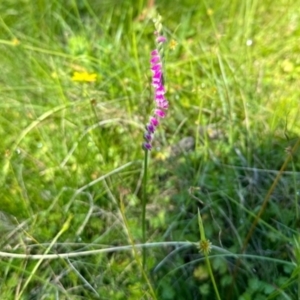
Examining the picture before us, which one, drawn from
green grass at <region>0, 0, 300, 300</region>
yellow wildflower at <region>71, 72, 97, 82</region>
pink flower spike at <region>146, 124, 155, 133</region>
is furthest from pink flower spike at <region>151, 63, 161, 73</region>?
yellow wildflower at <region>71, 72, 97, 82</region>

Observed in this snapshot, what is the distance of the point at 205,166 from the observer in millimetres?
1466

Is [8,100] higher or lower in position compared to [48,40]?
lower

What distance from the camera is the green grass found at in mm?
1206

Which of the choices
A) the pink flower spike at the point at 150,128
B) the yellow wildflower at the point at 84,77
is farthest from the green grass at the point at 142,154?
→ the pink flower spike at the point at 150,128

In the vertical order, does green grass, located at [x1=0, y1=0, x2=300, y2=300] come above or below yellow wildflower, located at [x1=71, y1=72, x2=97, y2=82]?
below

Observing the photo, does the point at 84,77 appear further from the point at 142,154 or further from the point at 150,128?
the point at 150,128

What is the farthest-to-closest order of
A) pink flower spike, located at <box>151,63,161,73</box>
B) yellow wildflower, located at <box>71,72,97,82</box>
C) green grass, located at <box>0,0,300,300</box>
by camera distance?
yellow wildflower, located at <box>71,72,97,82</box>, green grass, located at <box>0,0,300,300</box>, pink flower spike, located at <box>151,63,161,73</box>

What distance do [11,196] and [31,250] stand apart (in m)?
0.16

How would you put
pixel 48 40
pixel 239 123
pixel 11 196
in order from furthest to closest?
pixel 48 40 → pixel 239 123 → pixel 11 196

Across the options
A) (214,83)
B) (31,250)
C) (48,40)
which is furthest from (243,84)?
(31,250)

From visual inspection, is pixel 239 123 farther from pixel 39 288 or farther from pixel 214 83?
pixel 39 288

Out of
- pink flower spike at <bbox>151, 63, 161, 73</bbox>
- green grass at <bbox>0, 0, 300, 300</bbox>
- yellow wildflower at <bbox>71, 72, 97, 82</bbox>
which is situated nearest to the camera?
pink flower spike at <bbox>151, 63, 161, 73</bbox>

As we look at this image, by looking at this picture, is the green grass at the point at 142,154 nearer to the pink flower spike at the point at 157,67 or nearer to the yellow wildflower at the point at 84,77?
the yellow wildflower at the point at 84,77

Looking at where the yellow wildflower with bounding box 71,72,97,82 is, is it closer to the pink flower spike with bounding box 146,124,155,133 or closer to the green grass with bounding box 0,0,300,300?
the green grass with bounding box 0,0,300,300
